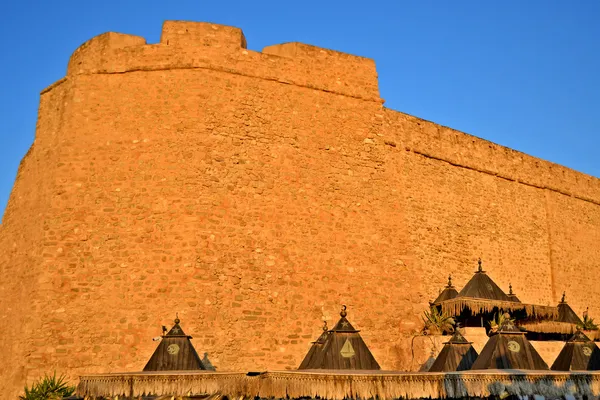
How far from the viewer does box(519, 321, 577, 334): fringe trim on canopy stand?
1555 centimetres

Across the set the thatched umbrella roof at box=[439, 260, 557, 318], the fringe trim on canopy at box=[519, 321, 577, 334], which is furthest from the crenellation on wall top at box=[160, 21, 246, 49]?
the fringe trim on canopy at box=[519, 321, 577, 334]

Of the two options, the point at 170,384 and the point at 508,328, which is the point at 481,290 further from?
the point at 170,384

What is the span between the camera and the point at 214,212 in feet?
40.7

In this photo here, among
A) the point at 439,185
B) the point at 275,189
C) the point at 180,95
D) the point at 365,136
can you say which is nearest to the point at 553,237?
the point at 439,185

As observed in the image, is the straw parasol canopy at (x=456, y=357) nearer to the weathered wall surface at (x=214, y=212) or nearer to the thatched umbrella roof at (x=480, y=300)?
the weathered wall surface at (x=214, y=212)

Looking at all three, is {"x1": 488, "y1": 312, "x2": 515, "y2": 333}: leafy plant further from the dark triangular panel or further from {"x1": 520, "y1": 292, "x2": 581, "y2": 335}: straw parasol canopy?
the dark triangular panel

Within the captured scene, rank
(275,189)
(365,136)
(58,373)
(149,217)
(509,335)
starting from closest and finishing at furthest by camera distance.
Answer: (509,335) < (58,373) < (149,217) < (275,189) < (365,136)

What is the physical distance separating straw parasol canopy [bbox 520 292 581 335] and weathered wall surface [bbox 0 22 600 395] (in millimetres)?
2113

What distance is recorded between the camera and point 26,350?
11422 millimetres

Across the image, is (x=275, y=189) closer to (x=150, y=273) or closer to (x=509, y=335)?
(x=150, y=273)

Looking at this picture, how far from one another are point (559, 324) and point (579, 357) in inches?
187

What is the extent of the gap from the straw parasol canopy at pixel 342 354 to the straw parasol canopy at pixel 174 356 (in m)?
1.61

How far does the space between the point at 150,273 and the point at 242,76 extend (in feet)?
13.5

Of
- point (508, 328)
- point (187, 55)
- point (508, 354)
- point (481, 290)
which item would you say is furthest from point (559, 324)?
point (187, 55)
